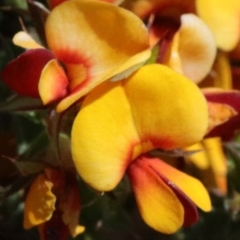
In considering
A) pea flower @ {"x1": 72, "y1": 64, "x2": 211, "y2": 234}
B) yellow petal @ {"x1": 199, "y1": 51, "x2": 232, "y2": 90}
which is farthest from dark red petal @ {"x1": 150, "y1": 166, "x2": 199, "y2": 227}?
yellow petal @ {"x1": 199, "y1": 51, "x2": 232, "y2": 90}

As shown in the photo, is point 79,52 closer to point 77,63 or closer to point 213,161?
point 77,63

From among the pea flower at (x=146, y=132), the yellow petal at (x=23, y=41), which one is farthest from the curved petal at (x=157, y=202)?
the yellow petal at (x=23, y=41)

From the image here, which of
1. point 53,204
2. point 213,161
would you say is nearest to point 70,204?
point 53,204

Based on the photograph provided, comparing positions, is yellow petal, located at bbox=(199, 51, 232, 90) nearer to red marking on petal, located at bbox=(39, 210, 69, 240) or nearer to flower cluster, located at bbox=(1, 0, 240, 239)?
flower cluster, located at bbox=(1, 0, 240, 239)

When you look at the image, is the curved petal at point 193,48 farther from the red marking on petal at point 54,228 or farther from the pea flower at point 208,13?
the red marking on petal at point 54,228

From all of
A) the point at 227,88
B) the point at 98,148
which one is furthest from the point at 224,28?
the point at 98,148
